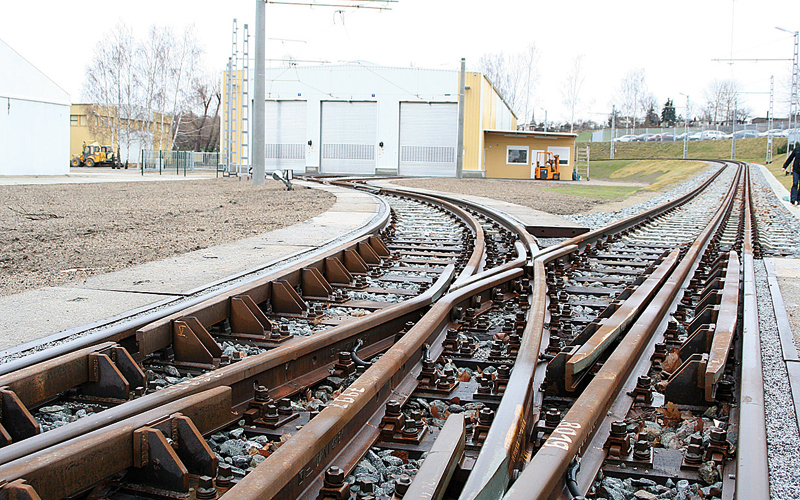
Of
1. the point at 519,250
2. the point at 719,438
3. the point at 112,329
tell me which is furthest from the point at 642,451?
the point at 519,250

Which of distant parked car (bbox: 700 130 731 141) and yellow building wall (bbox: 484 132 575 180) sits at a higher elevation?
distant parked car (bbox: 700 130 731 141)

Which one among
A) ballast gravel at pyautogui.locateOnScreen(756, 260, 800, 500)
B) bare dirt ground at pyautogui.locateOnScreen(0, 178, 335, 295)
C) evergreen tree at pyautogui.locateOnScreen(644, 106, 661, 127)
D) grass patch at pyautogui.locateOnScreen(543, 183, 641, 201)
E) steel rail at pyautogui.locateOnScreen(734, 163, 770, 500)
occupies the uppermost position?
evergreen tree at pyautogui.locateOnScreen(644, 106, 661, 127)

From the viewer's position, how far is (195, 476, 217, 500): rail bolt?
2629 mm

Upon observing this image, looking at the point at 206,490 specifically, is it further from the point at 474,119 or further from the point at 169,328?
the point at 474,119

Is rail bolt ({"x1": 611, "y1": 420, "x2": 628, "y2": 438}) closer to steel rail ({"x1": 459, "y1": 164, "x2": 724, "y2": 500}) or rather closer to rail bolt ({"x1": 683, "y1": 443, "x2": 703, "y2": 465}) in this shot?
rail bolt ({"x1": 683, "y1": 443, "x2": 703, "y2": 465})

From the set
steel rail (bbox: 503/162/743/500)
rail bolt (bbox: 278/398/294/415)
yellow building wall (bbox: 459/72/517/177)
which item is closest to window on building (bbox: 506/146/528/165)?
yellow building wall (bbox: 459/72/517/177)

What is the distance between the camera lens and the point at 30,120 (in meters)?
36.8

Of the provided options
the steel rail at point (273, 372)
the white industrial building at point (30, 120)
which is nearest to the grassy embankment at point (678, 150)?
the white industrial building at point (30, 120)

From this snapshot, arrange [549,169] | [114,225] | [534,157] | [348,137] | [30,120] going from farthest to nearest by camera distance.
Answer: [534,157]
[549,169]
[348,137]
[30,120]
[114,225]

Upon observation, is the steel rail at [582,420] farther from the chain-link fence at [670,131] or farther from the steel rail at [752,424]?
the chain-link fence at [670,131]

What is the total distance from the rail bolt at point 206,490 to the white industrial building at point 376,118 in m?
47.9

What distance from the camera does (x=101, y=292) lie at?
6176 millimetres

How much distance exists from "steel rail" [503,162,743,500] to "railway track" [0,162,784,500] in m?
0.01

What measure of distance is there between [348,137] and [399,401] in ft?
159
